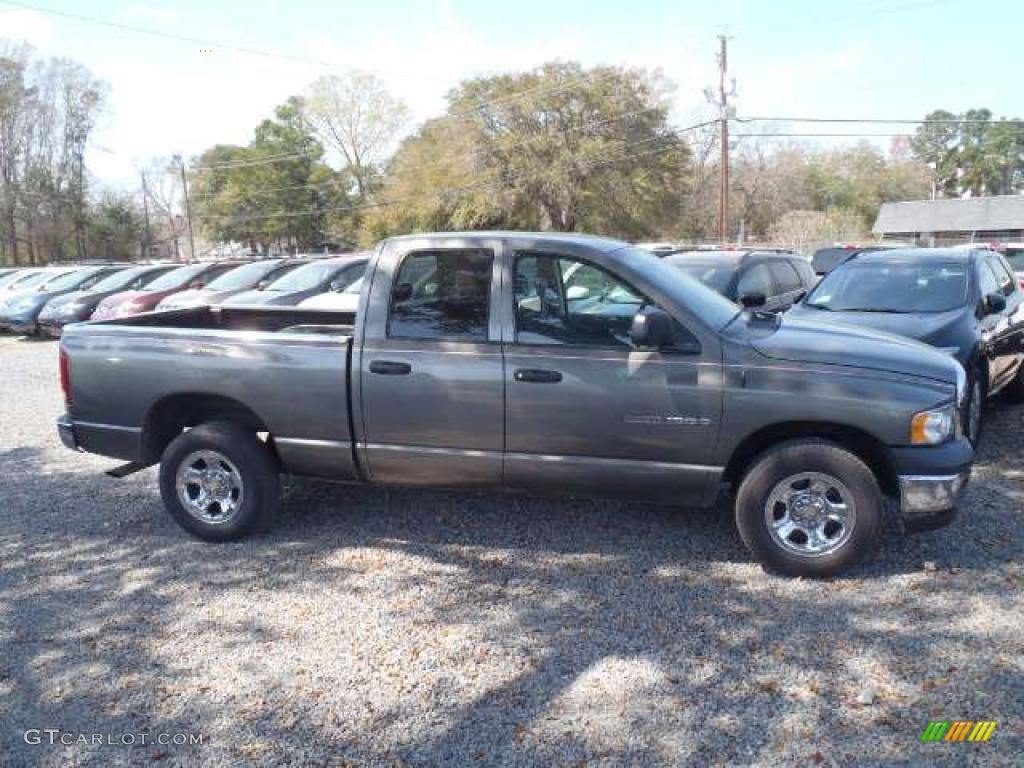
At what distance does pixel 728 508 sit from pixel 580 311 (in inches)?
73.6

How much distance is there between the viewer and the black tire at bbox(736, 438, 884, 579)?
160 inches

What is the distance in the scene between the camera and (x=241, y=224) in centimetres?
6950

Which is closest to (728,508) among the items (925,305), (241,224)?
(925,305)

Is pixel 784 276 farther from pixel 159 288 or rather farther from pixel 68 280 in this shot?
pixel 68 280

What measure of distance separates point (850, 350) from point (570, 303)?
1.55m

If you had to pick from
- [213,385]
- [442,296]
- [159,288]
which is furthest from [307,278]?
[442,296]

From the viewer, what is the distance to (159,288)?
16.8 m

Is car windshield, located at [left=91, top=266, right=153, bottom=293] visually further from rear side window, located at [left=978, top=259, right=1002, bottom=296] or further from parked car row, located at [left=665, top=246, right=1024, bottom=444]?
rear side window, located at [left=978, top=259, right=1002, bottom=296]

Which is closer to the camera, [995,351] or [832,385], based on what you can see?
[832,385]

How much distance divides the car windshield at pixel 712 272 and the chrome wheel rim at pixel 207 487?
22.1 ft

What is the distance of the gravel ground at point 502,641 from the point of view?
9.91 ft

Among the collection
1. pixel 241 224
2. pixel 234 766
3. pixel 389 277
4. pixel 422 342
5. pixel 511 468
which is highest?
pixel 241 224

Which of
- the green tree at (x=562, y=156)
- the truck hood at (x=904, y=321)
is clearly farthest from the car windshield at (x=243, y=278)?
the green tree at (x=562, y=156)

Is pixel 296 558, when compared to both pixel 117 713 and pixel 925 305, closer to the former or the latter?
pixel 117 713
